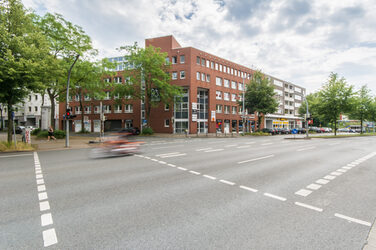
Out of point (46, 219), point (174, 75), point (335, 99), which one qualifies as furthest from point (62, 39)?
point (335, 99)

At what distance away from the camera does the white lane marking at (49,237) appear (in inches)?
104

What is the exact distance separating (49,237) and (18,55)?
14675 mm

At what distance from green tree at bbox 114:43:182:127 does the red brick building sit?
424 centimetres

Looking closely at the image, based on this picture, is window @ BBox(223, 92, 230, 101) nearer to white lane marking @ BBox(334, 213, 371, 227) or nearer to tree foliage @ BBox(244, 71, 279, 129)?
tree foliage @ BBox(244, 71, 279, 129)

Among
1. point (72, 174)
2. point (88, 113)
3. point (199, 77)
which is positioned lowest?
point (72, 174)

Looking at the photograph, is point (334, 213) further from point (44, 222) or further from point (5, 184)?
point (5, 184)

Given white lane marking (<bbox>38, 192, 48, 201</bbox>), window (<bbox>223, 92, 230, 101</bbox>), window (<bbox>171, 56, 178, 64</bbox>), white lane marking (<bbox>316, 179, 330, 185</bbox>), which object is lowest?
white lane marking (<bbox>316, 179, 330, 185</bbox>)

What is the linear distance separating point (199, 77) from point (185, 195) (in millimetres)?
37144

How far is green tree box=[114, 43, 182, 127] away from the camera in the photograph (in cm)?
3192

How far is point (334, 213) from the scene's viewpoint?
365 centimetres

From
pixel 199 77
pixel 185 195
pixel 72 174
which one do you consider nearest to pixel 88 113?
pixel 199 77

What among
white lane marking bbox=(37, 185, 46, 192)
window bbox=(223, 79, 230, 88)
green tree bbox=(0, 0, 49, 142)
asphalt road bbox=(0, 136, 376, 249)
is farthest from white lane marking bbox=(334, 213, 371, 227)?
window bbox=(223, 79, 230, 88)

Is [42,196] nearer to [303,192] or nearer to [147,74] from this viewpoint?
[303,192]

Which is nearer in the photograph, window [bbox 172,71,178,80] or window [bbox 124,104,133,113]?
window [bbox 172,71,178,80]
